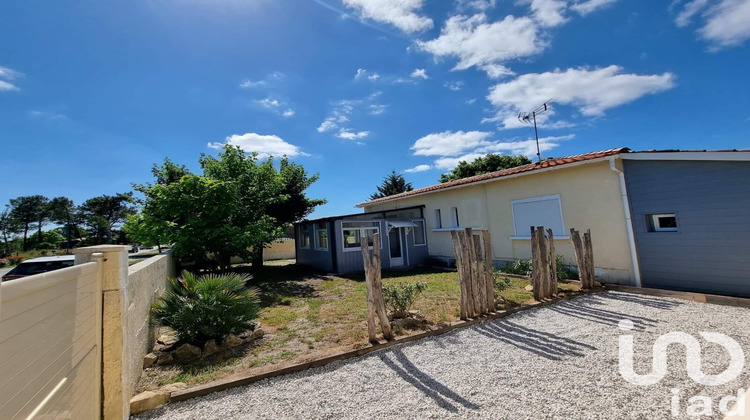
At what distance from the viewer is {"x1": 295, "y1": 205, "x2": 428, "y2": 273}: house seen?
15.2 meters

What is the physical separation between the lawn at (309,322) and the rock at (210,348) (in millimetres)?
364

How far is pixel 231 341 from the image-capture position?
18.3 ft

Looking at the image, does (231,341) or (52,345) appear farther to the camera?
(231,341)

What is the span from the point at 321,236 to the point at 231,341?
11585 millimetres

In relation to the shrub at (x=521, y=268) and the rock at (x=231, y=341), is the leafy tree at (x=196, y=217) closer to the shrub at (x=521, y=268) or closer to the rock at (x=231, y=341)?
the rock at (x=231, y=341)

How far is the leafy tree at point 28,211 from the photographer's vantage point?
5669 cm

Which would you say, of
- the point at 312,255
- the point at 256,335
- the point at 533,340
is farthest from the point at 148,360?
the point at 312,255

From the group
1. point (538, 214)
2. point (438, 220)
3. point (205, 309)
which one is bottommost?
point (205, 309)

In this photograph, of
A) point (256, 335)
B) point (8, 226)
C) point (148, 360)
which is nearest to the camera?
point (148, 360)

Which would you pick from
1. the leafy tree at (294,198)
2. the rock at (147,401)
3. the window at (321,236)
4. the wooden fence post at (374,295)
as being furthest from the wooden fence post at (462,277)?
the leafy tree at (294,198)

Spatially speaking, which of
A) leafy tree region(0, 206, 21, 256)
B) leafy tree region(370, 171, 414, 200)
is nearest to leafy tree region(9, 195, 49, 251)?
leafy tree region(0, 206, 21, 256)

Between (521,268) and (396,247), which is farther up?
(396,247)

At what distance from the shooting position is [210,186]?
10789 millimetres

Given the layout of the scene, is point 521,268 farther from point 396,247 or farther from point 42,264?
point 42,264
